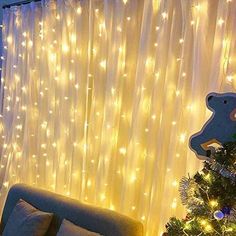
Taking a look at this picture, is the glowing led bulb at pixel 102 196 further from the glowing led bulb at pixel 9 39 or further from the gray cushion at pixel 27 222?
the glowing led bulb at pixel 9 39

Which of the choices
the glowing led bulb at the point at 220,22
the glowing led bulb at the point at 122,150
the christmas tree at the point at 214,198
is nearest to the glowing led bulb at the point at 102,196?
the glowing led bulb at the point at 122,150

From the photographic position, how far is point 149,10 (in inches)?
94.7

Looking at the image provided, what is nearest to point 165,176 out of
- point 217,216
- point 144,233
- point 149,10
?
point 144,233

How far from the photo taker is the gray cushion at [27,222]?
2424 mm

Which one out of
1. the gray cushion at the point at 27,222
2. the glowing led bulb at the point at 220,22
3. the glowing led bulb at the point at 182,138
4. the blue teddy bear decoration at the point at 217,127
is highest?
the glowing led bulb at the point at 220,22

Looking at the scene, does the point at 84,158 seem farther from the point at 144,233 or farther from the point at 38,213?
the point at 144,233

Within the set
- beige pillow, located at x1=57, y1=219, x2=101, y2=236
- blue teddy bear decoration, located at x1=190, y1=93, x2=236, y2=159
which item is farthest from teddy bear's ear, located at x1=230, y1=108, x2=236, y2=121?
beige pillow, located at x1=57, y1=219, x2=101, y2=236

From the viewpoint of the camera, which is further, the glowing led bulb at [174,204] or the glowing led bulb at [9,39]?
the glowing led bulb at [9,39]

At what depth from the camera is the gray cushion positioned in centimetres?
242

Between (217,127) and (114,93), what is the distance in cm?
107

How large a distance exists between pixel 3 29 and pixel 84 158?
67.9 inches

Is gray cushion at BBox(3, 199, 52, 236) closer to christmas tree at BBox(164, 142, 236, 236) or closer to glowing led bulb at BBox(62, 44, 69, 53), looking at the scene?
christmas tree at BBox(164, 142, 236, 236)

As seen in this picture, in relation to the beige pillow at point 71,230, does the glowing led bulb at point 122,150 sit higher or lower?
higher

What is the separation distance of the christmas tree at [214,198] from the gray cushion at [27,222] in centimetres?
110
